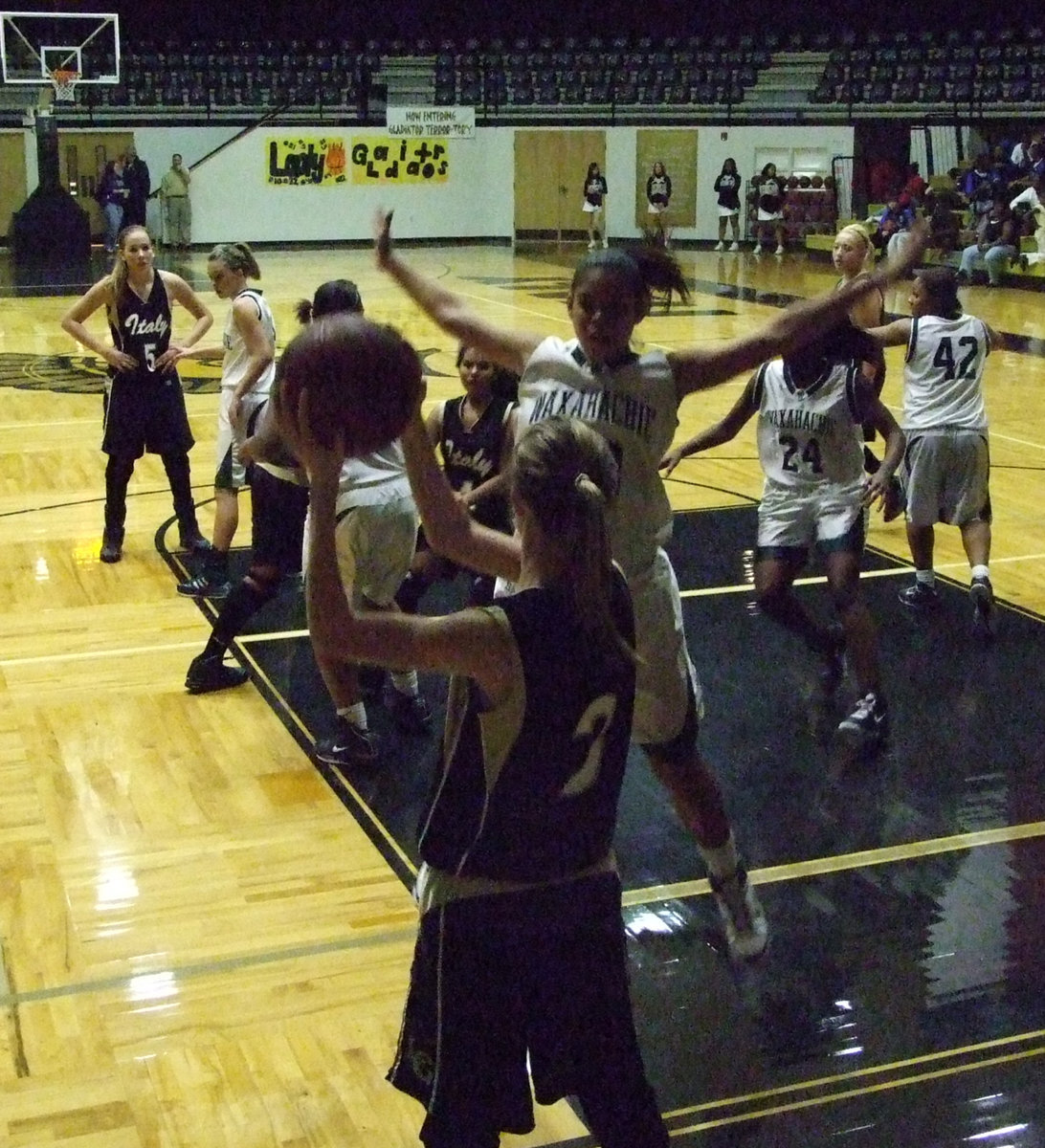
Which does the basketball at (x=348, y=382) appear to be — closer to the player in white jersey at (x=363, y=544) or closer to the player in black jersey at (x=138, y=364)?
the player in white jersey at (x=363, y=544)

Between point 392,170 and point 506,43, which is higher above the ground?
point 506,43

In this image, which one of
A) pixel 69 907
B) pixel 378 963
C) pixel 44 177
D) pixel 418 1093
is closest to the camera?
pixel 418 1093

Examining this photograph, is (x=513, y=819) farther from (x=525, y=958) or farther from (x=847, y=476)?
(x=847, y=476)

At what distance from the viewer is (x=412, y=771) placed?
504 cm

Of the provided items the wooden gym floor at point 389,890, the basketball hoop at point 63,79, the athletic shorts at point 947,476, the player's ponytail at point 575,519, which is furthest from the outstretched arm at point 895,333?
the basketball hoop at point 63,79

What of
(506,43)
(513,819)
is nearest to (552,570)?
(513,819)

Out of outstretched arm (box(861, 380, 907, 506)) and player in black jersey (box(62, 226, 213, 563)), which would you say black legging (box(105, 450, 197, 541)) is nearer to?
player in black jersey (box(62, 226, 213, 563))

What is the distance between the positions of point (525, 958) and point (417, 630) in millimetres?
544

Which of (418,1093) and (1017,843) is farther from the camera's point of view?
(1017,843)

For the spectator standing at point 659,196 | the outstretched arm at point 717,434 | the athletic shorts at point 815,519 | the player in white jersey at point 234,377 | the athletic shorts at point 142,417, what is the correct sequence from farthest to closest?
the spectator standing at point 659,196
the athletic shorts at point 142,417
the player in white jersey at point 234,377
the athletic shorts at point 815,519
the outstretched arm at point 717,434

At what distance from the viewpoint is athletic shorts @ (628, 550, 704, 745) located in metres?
3.59

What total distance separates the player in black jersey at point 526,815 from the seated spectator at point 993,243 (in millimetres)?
19249

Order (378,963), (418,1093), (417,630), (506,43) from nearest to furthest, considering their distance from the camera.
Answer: (417,630) → (418,1093) → (378,963) → (506,43)

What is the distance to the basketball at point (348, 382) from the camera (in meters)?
2.27
